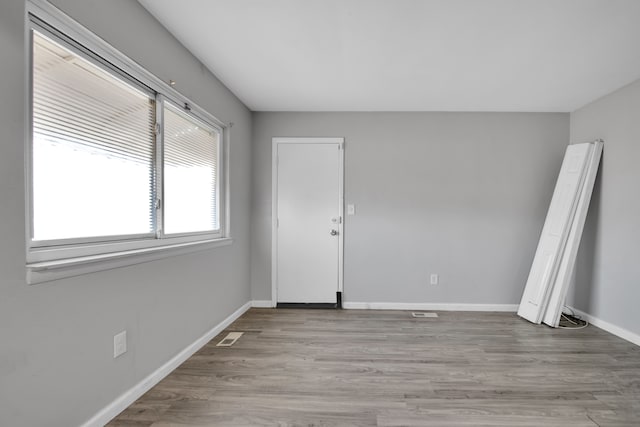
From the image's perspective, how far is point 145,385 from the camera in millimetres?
2062

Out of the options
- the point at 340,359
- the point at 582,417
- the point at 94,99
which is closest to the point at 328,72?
the point at 94,99

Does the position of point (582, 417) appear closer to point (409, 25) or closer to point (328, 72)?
point (409, 25)

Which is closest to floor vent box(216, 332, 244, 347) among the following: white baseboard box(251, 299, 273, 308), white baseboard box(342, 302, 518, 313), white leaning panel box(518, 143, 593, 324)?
white baseboard box(251, 299, 273, 308)

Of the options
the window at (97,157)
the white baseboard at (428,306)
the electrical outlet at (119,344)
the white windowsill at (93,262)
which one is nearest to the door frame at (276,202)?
the white baseboard at (428,306)

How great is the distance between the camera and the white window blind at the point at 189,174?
96.0 inches

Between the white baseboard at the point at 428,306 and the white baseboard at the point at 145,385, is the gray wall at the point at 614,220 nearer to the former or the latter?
the white baseboard at the point at 428,306

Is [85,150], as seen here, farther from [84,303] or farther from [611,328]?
[611,328]

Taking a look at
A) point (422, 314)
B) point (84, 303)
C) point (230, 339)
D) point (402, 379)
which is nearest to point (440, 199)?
point (422, 314)

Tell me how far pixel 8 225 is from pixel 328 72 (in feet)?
8.05

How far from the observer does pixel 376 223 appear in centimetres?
403

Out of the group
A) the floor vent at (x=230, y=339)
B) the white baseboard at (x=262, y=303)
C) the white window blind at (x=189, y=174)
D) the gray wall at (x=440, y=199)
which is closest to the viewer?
the white window blind at (x=189, y=174)

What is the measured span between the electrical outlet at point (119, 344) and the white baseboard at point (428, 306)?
260 centimetres

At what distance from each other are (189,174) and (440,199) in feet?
9.40

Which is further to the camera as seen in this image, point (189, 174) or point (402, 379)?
point (189, 174)
